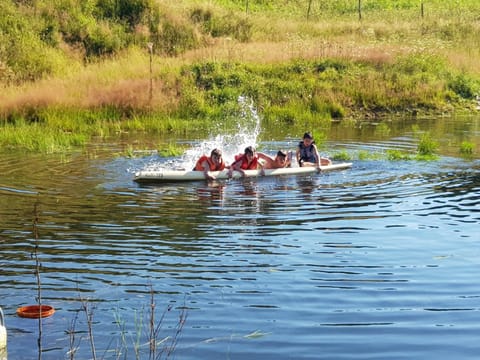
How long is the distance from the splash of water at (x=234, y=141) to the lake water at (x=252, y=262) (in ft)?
6.38

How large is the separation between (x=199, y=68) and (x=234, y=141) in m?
7.53

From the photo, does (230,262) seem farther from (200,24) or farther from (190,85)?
(200,24)

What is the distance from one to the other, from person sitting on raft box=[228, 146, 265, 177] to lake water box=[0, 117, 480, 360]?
0.47 metres

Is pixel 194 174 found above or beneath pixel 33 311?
above

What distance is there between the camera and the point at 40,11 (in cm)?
3656

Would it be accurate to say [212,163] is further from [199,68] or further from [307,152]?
[199,68]

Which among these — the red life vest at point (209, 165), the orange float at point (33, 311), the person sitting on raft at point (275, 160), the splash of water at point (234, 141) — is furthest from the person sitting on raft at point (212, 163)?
the orange float at point (33, 311)

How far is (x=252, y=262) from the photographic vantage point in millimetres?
11172

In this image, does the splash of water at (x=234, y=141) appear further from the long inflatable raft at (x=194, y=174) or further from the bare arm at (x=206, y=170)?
the long inflatable raft at (x=194, y=174)

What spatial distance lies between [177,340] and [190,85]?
72.1ft

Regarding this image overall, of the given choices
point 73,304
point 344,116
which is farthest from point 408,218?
point 344,116

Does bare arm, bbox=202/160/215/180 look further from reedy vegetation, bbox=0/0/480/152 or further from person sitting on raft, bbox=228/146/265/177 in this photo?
reedy vegetation, bbox=0/0/480/152

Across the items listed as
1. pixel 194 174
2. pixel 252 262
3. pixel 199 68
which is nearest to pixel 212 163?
pixel 194 174

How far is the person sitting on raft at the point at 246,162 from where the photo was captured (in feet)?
59.5
